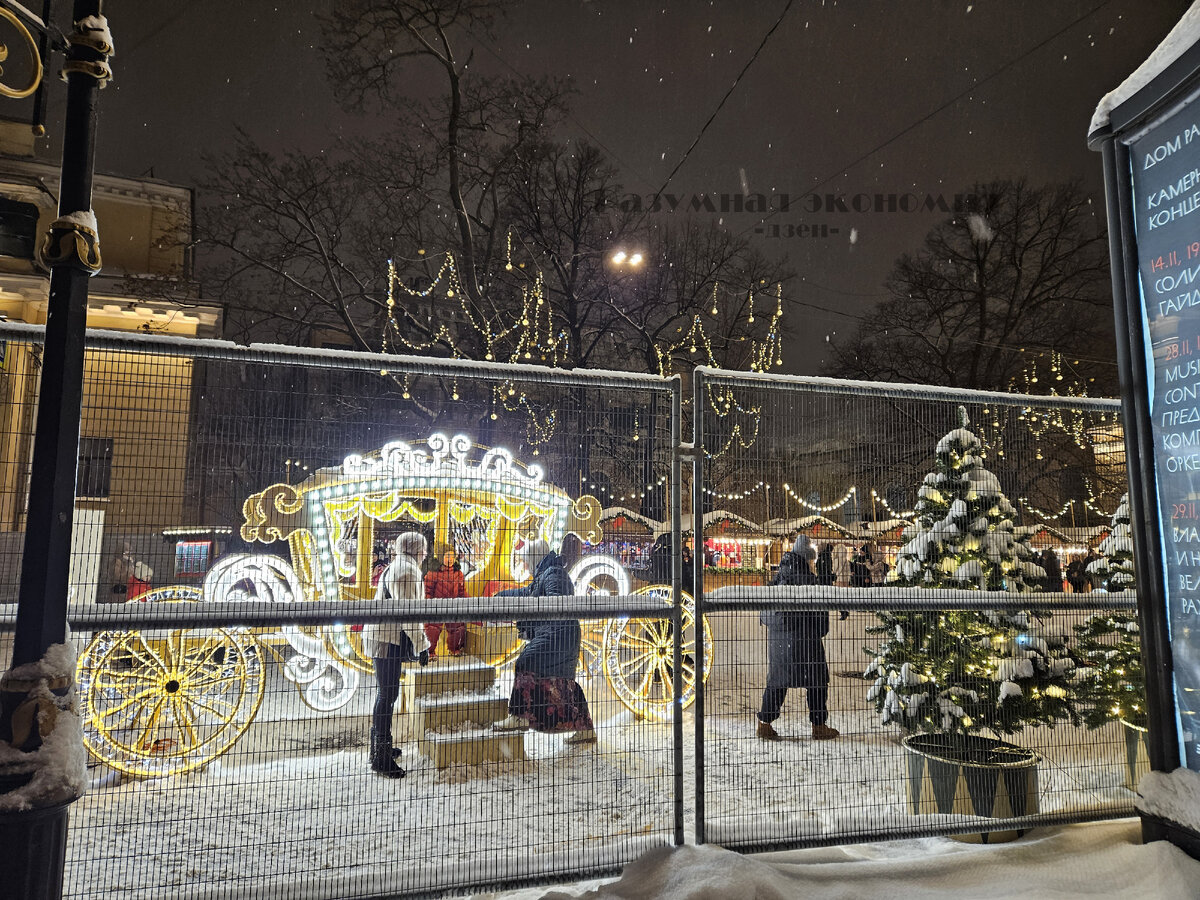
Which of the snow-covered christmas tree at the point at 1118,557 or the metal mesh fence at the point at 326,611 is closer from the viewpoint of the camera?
the metal mesh fence at the point at 326,611

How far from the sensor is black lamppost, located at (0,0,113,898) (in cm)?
235

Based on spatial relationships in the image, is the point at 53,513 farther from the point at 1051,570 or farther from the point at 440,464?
the point at 1051,570

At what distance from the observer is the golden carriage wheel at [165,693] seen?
505 centimetres

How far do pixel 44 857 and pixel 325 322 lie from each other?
655 inches

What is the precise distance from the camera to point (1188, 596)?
3.63 meters

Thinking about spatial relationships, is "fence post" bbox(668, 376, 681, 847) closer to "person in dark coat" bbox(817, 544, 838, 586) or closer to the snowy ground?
the snowy ground

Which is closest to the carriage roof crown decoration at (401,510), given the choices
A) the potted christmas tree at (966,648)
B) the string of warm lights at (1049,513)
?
the potted christmas tree at (966,648)

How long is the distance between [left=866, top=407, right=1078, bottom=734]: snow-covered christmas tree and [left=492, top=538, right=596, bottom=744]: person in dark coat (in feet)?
6.89

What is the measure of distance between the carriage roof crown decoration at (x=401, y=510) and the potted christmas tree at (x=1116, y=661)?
153 inches

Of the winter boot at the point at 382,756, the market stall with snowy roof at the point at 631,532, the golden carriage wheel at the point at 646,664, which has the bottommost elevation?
the winter boot at the point at 382,756

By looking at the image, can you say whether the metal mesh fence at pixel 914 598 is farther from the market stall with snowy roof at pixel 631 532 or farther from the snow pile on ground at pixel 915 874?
the market stall with snowy roof at pixel 631 532

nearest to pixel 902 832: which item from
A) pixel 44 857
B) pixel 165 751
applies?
A: pixel 44 857

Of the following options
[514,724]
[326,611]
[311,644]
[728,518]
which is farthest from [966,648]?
[311,644]

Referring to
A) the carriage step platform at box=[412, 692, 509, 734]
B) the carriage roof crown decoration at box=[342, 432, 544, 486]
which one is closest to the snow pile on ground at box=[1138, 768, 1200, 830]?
the carriage roof crown decoration at box=[342, 432, 544, 486]
